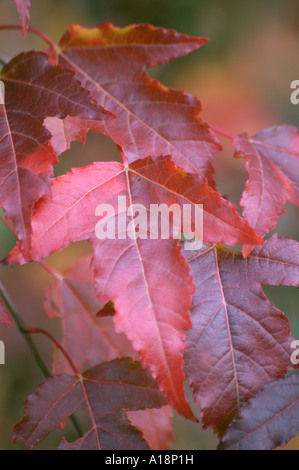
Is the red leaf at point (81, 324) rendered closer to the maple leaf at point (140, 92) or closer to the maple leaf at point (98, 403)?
the maple leaf at point (98, 403)

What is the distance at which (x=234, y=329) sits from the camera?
54 centimetres

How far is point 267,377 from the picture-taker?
0.53 m

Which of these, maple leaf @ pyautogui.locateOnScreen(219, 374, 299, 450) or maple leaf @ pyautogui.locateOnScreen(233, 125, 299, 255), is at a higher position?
maple leaf @ pyautogui.locateOnScreen(233, 125, 299, 255)

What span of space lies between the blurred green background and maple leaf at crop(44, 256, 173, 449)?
28.5 inches

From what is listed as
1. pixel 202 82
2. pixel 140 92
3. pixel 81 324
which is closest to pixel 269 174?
pixel 140 92

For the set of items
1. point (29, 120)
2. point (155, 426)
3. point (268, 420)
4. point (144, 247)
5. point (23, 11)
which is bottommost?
point (155, 426)

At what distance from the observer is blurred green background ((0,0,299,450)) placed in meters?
1.64

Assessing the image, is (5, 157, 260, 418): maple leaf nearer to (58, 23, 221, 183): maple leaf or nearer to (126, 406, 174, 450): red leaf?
(58, 23, 221, 183): maple leaf

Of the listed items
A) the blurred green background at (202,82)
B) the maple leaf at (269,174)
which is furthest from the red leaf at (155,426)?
the blurred green background at (202,82)

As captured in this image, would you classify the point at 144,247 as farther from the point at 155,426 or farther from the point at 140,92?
the point at 155,426

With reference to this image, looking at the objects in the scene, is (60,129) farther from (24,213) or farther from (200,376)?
(200,376)

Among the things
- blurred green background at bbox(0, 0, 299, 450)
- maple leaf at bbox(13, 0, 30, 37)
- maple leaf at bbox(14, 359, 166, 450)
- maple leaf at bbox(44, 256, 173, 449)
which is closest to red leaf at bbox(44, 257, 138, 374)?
maple leaf at bbox(44, 256, 173, 449)

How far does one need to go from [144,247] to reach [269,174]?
200 mm

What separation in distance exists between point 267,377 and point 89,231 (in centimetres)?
26
